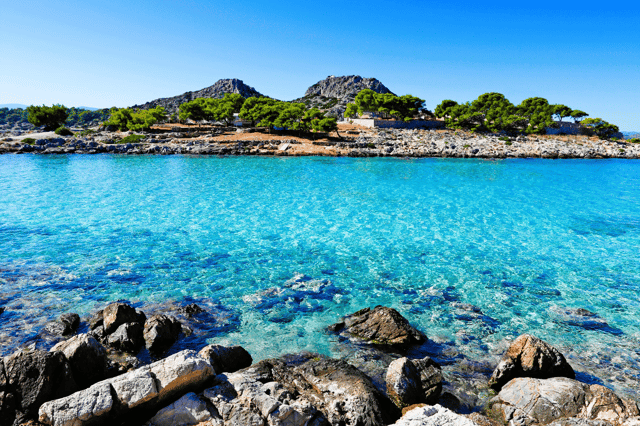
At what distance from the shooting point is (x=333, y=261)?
17109 millimetres

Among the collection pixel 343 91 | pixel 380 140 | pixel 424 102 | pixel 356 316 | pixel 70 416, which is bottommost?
pixel 356 316

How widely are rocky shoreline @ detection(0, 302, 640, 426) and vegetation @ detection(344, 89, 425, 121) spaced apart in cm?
10385

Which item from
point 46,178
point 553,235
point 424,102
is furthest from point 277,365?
point 424,102

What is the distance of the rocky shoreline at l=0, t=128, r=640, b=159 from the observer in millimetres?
69312

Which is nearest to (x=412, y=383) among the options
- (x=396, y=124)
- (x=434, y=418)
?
(x=434, y=418)

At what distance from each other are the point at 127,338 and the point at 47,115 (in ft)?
387

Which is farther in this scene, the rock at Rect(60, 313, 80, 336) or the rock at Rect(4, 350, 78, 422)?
the rock at Rect(60, 313, 80, 336)

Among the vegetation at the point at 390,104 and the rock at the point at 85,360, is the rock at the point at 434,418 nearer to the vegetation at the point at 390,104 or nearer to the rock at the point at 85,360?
the rock at the point at 85,360

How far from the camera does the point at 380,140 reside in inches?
3199

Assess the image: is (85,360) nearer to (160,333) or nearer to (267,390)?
(160,333)

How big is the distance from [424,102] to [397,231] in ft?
332

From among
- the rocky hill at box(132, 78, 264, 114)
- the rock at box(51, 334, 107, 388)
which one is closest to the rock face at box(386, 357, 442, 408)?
the rock at box(51, 334, 107, 388)

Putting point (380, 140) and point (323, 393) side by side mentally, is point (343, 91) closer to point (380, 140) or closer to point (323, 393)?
point (380, 140)

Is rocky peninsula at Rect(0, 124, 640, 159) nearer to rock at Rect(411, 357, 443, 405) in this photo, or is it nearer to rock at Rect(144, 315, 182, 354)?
rock at Rect(144, 315, 182, 354)
